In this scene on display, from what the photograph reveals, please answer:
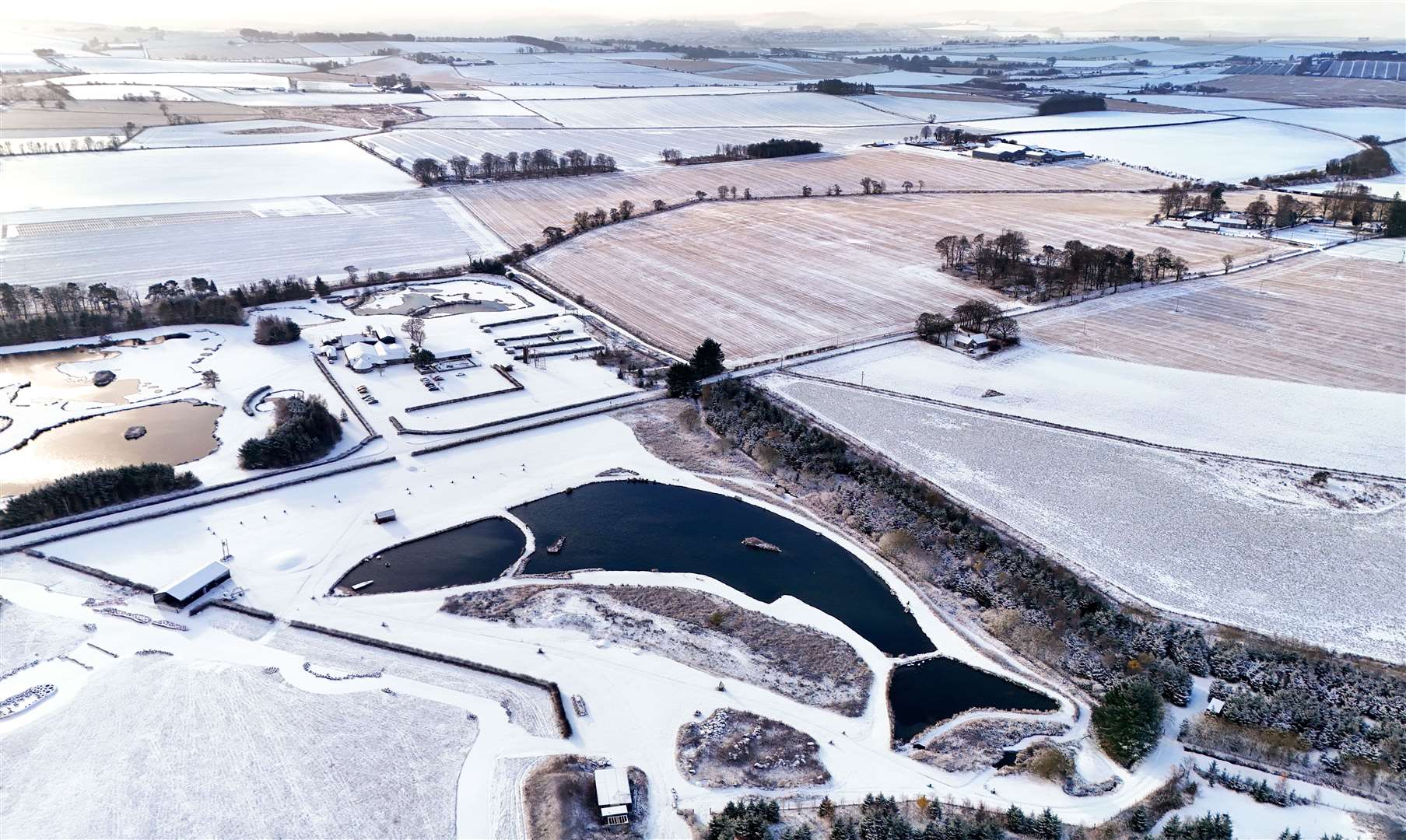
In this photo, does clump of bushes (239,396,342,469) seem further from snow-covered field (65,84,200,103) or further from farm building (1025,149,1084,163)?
snow-covered field (65,84,200,103)

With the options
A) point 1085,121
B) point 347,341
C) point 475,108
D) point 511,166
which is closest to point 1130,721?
point 347,341

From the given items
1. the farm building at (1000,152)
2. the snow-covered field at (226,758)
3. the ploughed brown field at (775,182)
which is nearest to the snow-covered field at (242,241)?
the ploughed brown field at (775,182)

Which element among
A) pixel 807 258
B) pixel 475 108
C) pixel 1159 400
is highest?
pixel 475 108

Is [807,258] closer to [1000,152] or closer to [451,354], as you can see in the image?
[451,354]

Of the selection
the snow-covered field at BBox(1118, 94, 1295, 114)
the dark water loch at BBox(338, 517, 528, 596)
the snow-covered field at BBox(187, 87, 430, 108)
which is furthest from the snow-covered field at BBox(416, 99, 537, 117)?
the snow-covered field at BBox(1118, 94, 1295, 114)

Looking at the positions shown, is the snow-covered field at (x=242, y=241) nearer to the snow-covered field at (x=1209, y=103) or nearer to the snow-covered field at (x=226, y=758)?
the snow-covered field at (x=226, y=758)
